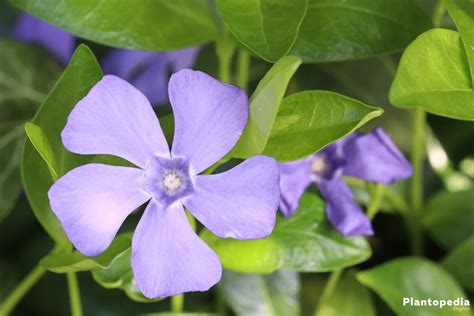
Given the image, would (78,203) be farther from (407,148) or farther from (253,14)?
(407,148)

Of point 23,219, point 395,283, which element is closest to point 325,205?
point 395,283

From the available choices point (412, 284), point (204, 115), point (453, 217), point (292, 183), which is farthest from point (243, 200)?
point (453, 217)

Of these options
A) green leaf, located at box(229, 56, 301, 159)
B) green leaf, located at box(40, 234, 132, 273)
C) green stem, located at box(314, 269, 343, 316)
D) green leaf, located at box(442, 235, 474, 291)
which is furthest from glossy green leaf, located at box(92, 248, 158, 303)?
green leaf, located at box(442, 235, 474, 291)

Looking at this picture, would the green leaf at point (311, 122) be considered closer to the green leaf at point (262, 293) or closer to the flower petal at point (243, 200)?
the flower petal at point (243, 200)

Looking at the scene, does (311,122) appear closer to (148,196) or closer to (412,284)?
(148,196)

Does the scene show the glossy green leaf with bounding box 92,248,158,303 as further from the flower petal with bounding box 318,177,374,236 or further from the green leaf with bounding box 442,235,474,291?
the green leaf with bounding box 442,235,474,291

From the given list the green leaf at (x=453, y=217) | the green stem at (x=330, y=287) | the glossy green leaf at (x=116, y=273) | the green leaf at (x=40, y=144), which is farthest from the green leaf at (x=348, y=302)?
the green leaf at (x=40, y=144)

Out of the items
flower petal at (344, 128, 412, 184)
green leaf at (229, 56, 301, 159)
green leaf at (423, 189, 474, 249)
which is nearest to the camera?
green leaf at (229, 56, 301, 159)
